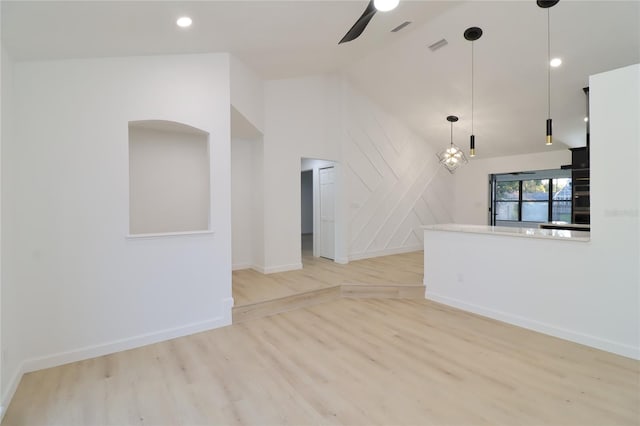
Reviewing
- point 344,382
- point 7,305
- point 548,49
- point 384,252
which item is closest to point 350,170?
point 384,252

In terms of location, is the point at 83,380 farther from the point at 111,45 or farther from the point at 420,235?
the point at 420,235

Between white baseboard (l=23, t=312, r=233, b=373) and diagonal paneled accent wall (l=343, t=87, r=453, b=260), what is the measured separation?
11.9ft

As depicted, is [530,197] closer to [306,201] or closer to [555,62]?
[555,62]

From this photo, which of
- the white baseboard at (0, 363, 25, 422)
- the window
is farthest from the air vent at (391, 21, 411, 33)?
the white baseboard at (0, 363, 25, 422)

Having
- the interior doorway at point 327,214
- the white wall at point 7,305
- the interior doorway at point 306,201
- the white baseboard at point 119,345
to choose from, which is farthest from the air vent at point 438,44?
the interior doorway at point 306,201

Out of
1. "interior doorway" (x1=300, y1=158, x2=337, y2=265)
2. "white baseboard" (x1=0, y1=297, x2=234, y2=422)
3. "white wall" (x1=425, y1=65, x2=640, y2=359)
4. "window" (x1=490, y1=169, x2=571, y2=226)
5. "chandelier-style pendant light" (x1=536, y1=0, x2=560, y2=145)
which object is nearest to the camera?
"white baseboard" (x1=0, y1=297, x2=234, y2=422)

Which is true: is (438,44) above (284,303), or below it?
above

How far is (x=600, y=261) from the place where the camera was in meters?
3.03

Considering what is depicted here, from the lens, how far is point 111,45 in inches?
111

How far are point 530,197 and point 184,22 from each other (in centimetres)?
938

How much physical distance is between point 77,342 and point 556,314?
477cm

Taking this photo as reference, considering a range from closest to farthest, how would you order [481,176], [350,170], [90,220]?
[90,220] → [350,170] → [481,176]

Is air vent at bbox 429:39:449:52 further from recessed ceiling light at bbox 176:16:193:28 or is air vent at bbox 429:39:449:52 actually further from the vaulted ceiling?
recessed ceiling light at bbox 176:16:193:28

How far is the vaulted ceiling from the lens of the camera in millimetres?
2531
